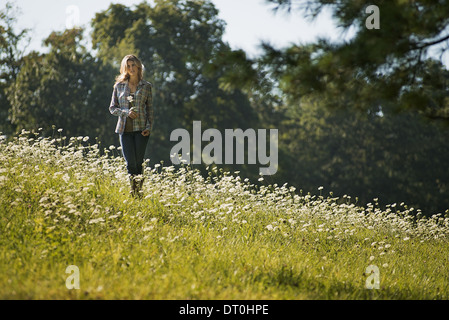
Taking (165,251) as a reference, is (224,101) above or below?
above

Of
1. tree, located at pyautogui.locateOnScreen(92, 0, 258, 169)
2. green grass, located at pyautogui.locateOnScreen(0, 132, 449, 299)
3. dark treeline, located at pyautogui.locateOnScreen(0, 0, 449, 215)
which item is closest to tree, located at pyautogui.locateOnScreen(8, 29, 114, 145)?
dark treeline, located at pyautogui.locateOnScreen(0, 0, 449, 215)

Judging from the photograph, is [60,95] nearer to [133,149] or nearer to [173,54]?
[173,54]

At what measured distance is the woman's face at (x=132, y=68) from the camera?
287 inches

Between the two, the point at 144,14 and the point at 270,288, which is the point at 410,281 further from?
the point at 144,14

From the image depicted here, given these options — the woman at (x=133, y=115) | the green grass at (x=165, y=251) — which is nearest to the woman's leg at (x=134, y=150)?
the woman at (x=133, y=115)

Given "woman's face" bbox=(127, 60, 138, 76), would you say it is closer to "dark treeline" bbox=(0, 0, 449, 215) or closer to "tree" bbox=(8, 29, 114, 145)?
"dark treeline" bbox=(0, 0, 449, 215)

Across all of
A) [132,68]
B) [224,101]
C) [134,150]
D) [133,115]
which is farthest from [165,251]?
[224,101]

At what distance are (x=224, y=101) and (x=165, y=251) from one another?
19.4m

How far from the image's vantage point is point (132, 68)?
24.0 ft

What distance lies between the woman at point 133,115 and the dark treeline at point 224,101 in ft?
6.46

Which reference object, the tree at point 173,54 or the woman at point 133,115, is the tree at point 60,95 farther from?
the woman at point 133,115

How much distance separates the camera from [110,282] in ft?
13.9
